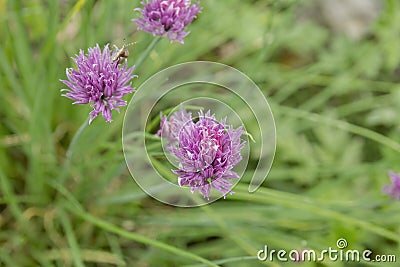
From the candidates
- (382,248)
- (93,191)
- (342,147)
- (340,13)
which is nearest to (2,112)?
(93,191)

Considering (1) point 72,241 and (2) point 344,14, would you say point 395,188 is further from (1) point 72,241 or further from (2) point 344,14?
(2) point 344,14

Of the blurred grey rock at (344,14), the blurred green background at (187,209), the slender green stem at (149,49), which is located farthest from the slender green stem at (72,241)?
the blurred grey rock at (344,14)

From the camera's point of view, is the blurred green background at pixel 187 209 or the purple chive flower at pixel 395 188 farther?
the blurred green background at pixel 187 209

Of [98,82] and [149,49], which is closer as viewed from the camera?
[98,82]

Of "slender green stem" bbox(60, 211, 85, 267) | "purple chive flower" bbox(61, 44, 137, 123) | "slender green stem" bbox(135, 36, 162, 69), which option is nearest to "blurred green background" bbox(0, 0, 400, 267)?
"slender green stem" bbox(60, 211, 85, 267)

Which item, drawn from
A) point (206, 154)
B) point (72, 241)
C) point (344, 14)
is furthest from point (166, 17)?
point (344, 14)

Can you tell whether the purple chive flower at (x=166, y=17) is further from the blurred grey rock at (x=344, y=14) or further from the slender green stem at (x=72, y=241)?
the blurred grey rock at (x=344, y=14)

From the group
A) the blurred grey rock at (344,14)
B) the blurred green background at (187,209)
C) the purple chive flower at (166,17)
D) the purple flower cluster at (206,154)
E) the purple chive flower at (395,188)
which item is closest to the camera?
the purple flower cluster at (206,154)
